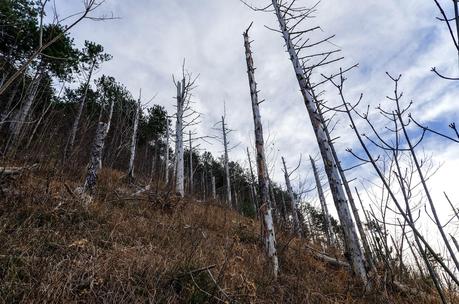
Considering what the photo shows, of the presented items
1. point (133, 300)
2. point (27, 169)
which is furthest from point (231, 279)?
point (27, 169)

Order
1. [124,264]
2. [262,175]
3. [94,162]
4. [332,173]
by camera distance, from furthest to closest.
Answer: [94,162] → [262,175] → [332,173] → [124,264]

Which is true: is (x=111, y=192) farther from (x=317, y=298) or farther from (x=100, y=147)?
(x=317, y=298)

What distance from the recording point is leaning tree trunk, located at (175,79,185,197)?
35.8 feet

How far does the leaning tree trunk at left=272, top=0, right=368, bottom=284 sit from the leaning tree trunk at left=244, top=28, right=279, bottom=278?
1011mm

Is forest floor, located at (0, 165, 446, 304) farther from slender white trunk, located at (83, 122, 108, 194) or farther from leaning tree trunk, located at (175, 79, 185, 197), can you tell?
leaning tree trunk, located at (175, 79, 185, 197)

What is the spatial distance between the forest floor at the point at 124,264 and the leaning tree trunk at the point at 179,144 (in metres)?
4.92

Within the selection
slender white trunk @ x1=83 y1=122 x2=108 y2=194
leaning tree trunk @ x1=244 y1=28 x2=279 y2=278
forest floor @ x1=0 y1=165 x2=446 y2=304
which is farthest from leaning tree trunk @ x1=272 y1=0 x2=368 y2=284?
slender white trunk @ x1=83 y1=122 x2=108 y2=194

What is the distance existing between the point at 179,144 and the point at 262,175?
23.2 feet

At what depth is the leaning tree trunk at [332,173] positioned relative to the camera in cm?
452

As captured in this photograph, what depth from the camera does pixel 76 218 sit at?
4188 mm

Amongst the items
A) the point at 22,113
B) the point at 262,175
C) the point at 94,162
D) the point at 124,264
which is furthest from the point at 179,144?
the point at 124,264

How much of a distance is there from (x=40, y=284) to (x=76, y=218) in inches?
85.7

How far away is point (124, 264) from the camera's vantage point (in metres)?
2.93

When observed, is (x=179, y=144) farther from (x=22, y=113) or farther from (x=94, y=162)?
(x=22, y=113)
